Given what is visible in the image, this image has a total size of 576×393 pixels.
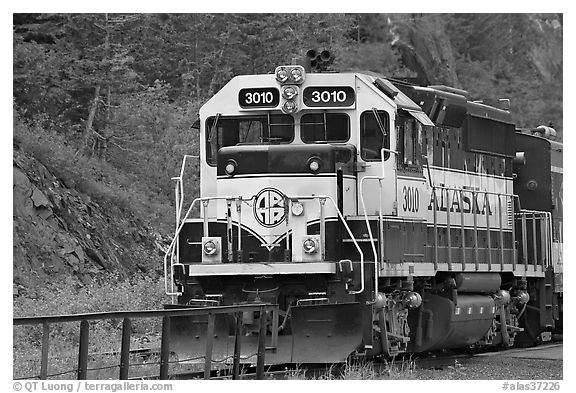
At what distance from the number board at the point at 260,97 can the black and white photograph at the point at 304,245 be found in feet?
0.08

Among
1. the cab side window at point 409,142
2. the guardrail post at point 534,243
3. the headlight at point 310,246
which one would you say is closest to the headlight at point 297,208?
the headlight at point 310,246

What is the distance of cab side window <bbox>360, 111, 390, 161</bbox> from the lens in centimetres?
1275

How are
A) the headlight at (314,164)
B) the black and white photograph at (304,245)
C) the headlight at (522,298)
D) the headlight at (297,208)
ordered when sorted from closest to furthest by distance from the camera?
the black and white photograph at (304,245) → the headlight at (297,208) → the headlight at (314,164) → the headlight at (522,298)

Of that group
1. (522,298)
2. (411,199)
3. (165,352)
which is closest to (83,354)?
(165,352)

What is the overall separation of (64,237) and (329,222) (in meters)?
9.01

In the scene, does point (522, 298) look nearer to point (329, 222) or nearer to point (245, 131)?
point (329, 222)

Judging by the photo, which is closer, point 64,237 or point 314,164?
point 314,164

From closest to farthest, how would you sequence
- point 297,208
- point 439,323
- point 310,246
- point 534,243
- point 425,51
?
1. point 310,246
2. point 297,208
3. point 439,323
4. point 534,243
5. point 425,51

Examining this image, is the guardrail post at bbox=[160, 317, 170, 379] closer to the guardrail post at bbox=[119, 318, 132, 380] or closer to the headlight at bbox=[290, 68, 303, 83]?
the guardrail post at bbox=[119, 318, 132, 380]

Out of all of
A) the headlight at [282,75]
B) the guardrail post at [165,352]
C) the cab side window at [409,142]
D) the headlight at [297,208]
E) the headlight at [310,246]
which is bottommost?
the guardrail post at [165,352]

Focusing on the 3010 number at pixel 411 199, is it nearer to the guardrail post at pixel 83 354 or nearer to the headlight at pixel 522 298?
the headlight at pixel 522 298

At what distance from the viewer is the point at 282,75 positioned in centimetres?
1274

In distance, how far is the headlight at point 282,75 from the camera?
1271cm

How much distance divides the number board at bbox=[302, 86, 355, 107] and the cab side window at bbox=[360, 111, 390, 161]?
0.26 metres
